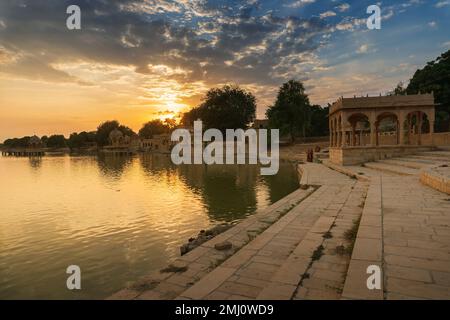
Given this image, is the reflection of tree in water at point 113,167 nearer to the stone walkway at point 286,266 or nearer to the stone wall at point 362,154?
the stone wall at point 362,154

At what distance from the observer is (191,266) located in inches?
194

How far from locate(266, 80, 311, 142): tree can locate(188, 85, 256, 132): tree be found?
42.3 ft

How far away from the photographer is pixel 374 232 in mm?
5316

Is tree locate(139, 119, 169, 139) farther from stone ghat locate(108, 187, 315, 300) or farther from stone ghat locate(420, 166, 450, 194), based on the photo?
stone ghat locate(108, 187, 315, 300)

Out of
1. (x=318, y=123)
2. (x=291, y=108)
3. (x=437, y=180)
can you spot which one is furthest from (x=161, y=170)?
(x=318, y=123)

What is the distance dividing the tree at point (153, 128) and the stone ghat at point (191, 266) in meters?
107

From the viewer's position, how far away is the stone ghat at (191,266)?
158 inches

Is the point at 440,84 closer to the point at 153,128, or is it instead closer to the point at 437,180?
the point at 437,180

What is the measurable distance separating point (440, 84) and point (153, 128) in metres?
94.1

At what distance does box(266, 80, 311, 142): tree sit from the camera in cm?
4800

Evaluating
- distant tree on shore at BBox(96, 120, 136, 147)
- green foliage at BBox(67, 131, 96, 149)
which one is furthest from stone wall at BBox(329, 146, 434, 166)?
green foliage at BBox(67, 131, 96, 149)

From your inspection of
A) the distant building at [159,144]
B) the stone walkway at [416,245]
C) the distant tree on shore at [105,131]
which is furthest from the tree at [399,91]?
the distant tree on shore at [105,131]
